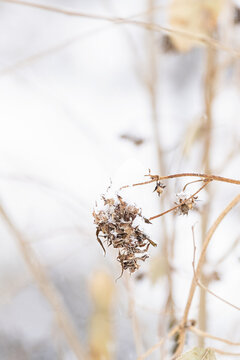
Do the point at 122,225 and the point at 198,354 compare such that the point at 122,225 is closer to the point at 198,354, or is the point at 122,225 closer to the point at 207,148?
the point at 198,354

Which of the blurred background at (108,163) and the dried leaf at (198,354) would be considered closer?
the dried leaf at (198,354)

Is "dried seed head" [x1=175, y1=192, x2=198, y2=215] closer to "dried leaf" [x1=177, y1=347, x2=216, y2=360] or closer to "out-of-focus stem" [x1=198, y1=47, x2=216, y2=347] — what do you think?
"dried leaf" [x1=177, y1=347, x2=216, y2=360]

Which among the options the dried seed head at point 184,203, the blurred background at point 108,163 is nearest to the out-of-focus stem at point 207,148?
the blurred background at point 108,163

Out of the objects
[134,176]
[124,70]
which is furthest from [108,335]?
[124,70]

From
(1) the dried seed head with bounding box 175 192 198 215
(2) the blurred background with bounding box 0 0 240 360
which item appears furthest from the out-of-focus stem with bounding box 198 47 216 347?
(1) the dried seed head with bounding box 175 192 198 215

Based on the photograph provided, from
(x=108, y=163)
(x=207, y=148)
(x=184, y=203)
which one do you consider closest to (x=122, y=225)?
(x=184, y=203)

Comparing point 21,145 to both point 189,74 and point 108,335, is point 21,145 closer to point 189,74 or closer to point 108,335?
point 189,74

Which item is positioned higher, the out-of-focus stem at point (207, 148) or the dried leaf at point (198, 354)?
the out-of-focus stem at point (207, 148)

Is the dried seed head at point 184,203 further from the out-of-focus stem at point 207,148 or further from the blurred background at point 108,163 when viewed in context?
the out-of-focus stem at point 207,148
